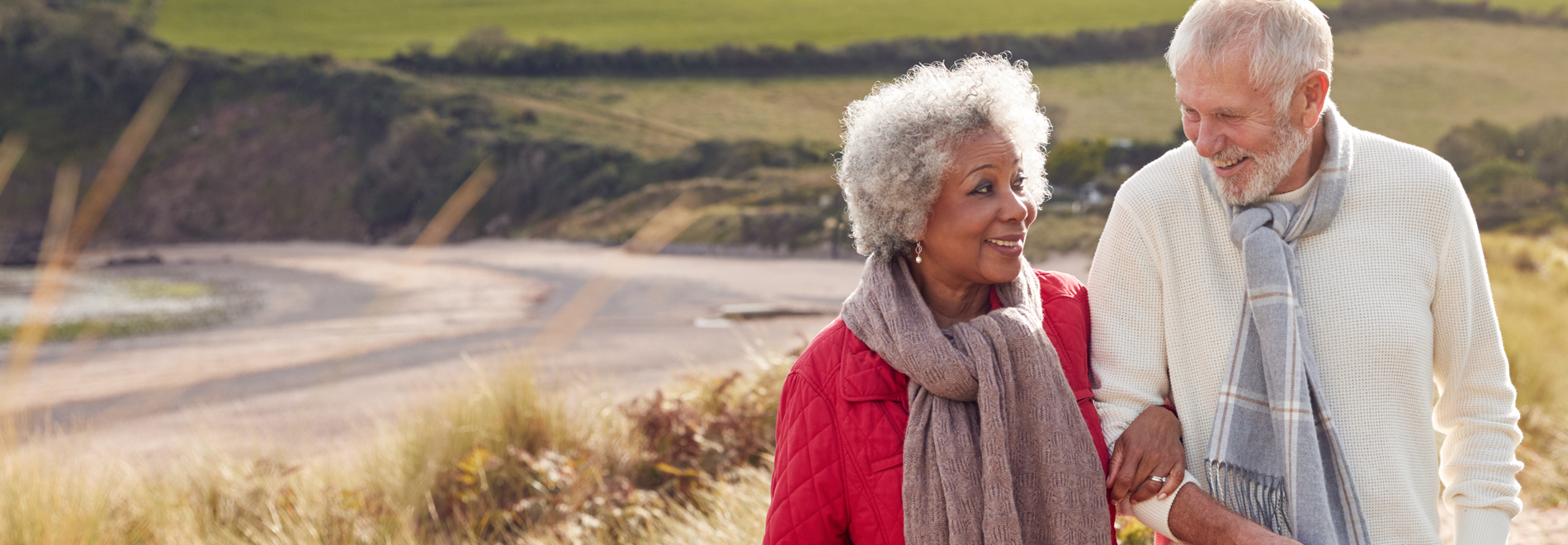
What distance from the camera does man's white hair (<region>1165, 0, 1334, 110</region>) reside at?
1.69m

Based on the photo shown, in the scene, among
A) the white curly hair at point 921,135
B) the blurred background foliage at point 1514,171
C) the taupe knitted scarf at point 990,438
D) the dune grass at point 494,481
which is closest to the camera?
the taupe knitted scarf at point 990,438

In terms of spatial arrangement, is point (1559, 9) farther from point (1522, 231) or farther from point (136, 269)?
point (136, 269)

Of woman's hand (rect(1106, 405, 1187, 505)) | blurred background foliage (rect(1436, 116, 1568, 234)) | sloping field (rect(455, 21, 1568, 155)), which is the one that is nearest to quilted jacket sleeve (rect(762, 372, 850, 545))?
woman's hand (rect(1106, 405, 1187, 505))

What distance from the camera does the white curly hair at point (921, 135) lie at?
75.3 inches

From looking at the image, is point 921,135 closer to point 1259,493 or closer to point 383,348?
point 1259,493

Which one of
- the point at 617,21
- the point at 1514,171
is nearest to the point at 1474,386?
the point at 1514,171

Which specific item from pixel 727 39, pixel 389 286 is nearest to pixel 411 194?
pixel 727 39

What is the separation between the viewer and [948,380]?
5.92 ft

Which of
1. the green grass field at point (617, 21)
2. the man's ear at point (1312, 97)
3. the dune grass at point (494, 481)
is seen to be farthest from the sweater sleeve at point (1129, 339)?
the green grass field at point (617, 21)

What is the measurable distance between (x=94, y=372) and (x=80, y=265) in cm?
2960

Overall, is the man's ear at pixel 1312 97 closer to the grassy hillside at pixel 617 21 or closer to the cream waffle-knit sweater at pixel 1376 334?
the cream waffle-knit sweater at pixel 1376 334

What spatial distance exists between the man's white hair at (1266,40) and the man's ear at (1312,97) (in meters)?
0.02

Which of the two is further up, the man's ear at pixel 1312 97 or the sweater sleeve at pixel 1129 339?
the man's ear at pixel 1312 97

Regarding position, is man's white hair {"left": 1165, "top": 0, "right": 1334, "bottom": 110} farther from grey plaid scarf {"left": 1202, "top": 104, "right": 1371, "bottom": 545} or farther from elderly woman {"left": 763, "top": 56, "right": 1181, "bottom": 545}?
elderly woman {"left": 763, "top": 56, "right": 1181, "bottom": 545}
